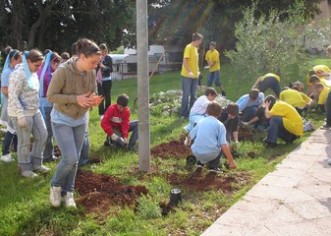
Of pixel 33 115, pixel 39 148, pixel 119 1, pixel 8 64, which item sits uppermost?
pixel 119 1

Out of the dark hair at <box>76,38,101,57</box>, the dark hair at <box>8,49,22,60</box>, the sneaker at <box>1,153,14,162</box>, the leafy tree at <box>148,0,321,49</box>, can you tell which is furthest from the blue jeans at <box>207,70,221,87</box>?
the leafy tree at <box>148,0,321,49</box>

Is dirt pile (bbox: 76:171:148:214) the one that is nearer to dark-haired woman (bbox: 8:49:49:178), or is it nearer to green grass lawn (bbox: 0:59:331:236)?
green grass lawn (bbox: 0:59:331:236)

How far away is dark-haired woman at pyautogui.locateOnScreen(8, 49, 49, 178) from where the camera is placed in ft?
17.9

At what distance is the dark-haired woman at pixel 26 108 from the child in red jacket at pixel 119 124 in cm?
146

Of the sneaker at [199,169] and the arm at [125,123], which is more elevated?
the arm at [125,123]

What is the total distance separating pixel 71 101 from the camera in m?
4.32

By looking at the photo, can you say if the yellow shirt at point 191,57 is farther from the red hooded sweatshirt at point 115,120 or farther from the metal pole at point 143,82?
the metal pole at point 143,82

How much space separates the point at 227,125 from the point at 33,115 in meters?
3.51

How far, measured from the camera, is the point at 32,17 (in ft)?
76.0

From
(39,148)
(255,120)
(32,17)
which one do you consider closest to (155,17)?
(32,17)

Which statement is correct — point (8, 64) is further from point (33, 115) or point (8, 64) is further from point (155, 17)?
point (155, 17)

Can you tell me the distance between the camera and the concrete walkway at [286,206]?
4.18 m

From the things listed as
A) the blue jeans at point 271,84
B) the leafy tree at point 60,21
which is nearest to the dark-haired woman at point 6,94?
the blue jeans at point 271,84

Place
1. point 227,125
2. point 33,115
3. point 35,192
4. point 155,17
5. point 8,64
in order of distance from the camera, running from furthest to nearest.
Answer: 1. point 155,17
2. point 227,125
3. point 8,64
4. point 33,115
5. point 35,192
